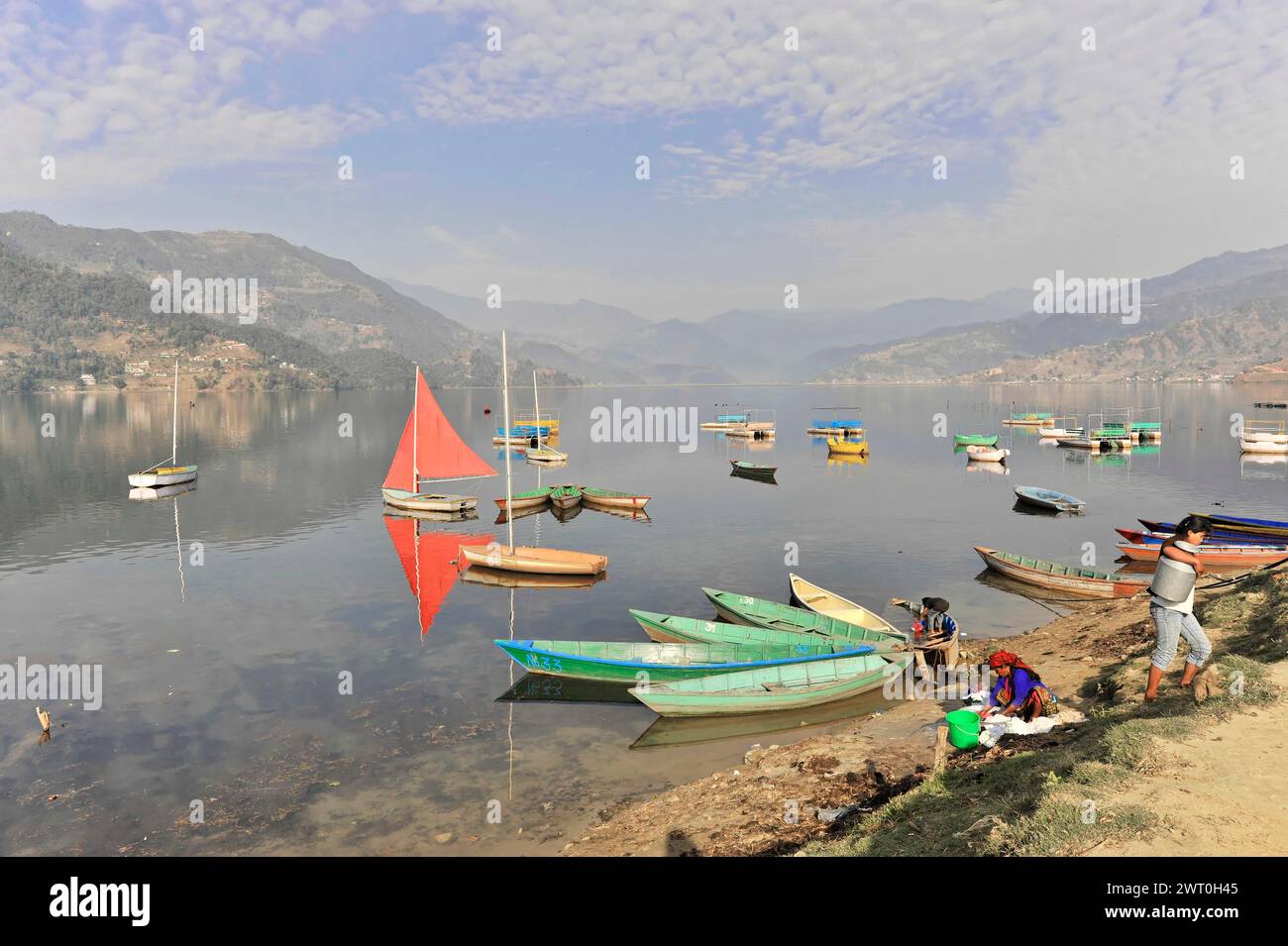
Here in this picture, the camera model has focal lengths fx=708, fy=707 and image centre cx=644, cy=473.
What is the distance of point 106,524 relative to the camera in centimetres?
6150

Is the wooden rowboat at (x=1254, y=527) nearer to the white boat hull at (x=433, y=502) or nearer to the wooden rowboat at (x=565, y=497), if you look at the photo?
the wooden rowboat at (x=565, y=497)

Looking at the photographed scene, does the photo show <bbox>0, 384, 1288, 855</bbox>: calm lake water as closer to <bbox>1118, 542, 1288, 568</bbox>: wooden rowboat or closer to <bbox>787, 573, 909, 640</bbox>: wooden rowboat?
<bbox>787, 573, 909, 640</bbox>: wooden rowboat

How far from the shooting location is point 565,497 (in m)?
69.5

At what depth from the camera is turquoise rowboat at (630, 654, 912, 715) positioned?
24.9m

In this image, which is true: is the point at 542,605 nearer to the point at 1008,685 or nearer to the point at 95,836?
the point at 95,836

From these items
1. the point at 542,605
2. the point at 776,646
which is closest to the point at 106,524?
the point at 542,605

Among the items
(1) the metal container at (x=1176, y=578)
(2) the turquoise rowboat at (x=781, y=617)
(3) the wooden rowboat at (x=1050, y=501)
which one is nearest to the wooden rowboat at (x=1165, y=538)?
(3) the wooden rowboat at (x=1050, y=501)

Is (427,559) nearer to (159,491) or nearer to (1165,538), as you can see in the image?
(159,491)

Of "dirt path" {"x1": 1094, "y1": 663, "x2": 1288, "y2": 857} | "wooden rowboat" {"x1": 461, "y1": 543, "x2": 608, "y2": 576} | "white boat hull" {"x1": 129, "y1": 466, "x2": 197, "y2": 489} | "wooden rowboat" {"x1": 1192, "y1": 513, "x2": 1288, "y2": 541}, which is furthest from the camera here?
"white boat hull" {"x1": 129, "y1": 466, "x2": 197, "y2": 489}

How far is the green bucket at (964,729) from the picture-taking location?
54.6 feet

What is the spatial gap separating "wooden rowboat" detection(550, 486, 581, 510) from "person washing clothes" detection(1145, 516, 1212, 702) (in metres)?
56.2

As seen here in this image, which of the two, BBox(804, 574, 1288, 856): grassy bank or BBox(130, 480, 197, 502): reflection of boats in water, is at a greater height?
BBox(130, 480, 197, 502): reflection of boats in water

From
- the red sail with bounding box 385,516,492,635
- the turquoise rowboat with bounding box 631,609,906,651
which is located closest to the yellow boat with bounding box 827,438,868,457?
the red sail with bounding box 385,516,492,635

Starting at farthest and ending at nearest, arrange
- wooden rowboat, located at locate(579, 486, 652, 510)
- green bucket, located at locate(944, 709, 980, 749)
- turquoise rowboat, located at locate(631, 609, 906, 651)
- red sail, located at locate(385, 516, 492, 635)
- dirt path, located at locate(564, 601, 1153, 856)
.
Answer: wooden rowboat, located at locate(579, 486, 652, 510) → red sail, located at locate(385, 516, 492, 635) → turquoise rowboat, located at locate(631, 609, 906, 651) → green bucket, located at locate(944, 709, 980, 749) → dirt path, located at locate(564, 601, 1153, 856)
